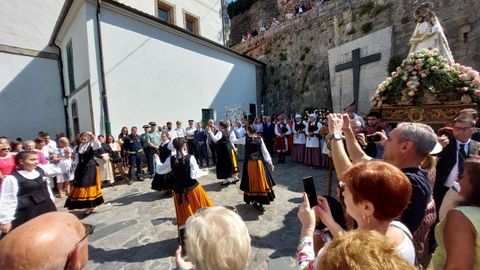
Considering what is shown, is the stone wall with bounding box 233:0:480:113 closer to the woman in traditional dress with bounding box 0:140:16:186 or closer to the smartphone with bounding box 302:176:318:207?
the smartphone with bounding box 302:176:318:207

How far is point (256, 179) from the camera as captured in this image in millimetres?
5164

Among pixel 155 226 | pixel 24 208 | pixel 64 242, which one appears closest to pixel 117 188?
pixel 155 226

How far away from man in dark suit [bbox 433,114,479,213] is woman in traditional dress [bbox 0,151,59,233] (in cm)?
520

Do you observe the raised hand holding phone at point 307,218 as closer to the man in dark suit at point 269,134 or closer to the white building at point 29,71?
the man in dark suit at point 269,134

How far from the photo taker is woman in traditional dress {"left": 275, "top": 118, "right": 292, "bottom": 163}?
33.0 ft

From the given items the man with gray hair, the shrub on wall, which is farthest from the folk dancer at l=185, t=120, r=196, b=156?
the shrub on wall

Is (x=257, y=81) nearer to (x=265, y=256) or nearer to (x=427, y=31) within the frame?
(x=427, y=31)

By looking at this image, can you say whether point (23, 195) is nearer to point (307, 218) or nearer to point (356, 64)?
point (307, 218)

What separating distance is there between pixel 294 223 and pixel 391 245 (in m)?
3.81

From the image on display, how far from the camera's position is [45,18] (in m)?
12.5

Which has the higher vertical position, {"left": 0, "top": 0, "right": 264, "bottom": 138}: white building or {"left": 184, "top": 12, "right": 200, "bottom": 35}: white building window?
{"left": 184, "top": 12, "right": 200, "bottom": 35}: white building window

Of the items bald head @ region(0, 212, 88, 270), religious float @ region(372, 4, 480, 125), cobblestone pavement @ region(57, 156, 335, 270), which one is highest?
religious float @ region(372, 4, 480, 125)

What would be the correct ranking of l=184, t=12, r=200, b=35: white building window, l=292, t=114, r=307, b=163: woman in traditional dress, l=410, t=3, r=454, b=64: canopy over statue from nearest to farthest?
l=410, t=3, r=454, b=64: canopy over statue
l=292, t=114, r=307, b=163: woman in traditional dress
l=184, t=12, r=200, b=35: white building window

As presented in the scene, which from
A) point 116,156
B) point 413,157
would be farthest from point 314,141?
point 413,157
